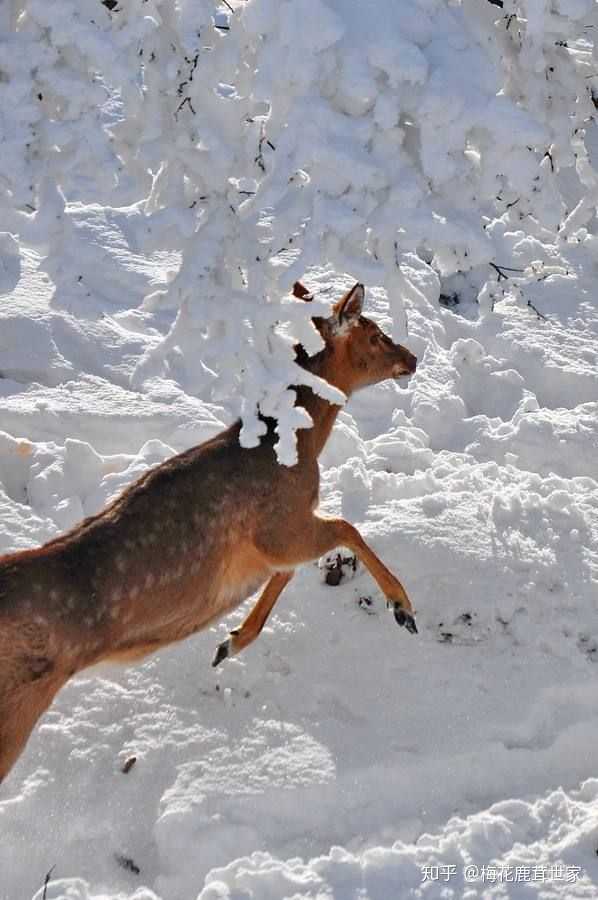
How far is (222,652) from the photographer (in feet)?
19.0

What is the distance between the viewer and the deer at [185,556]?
4625mm

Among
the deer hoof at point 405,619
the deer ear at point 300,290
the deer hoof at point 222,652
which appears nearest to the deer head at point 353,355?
the deer ear at point 300,290

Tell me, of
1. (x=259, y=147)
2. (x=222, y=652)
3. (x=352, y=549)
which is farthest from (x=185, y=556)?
(x=259, y=147)

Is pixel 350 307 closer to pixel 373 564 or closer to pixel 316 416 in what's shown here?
pixel 316 416

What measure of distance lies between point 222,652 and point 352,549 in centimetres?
73

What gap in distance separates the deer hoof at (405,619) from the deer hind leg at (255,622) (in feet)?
1.62

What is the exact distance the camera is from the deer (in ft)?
15.2

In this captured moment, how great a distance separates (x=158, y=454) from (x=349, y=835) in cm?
249

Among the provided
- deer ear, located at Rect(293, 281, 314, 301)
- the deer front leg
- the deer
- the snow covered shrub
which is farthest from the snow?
deer ear, located at Rect(293, 281, 314, 301)

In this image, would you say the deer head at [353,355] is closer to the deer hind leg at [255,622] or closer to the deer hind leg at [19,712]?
the deer hind leg at [255,622]

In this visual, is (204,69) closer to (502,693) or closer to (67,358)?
(502,693)

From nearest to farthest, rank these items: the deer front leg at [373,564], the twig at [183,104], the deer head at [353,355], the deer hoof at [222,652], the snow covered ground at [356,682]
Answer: the twig at [183,104], the snow covered ground at [356,682], the deer hoof at [222,652], the deer front leg at [373,564], the deer head at [353,355]

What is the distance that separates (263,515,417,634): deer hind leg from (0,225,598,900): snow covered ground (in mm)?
132

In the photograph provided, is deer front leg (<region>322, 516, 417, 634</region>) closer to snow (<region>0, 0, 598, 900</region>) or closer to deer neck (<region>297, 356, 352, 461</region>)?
snow (<region>0, 0, 598, 900</region>)
